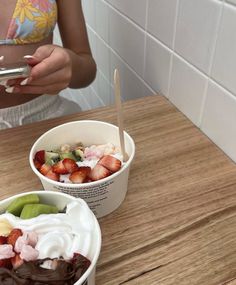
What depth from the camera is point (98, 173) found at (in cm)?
43

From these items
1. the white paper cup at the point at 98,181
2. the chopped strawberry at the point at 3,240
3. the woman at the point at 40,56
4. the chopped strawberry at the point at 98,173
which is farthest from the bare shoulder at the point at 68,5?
the chopped strawberry at the point at 3,240

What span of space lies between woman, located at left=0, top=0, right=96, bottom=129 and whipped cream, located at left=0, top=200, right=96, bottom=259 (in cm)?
25

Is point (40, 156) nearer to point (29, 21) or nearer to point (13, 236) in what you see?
point (13, 236)

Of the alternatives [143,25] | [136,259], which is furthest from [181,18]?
[136,259]

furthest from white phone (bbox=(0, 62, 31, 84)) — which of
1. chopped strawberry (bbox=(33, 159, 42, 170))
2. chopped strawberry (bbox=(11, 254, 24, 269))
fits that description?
chopped strawberry (bbox=(11, 254, 24, 269))

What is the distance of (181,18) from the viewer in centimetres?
59

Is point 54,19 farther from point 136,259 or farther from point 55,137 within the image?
point 136,259

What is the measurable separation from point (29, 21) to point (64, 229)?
1.59 ft

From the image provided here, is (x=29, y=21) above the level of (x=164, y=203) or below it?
above

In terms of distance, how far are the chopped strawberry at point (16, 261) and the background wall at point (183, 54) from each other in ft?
1.17

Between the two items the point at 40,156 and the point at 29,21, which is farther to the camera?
the point at 29,21

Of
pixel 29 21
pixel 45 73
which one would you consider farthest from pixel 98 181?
pixel 29 21

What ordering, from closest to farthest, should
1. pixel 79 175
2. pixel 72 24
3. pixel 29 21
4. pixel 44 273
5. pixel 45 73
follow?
pixel 44 273, pixel 79 175, pixel 45 73, pixel 29 21, pixel 72 24

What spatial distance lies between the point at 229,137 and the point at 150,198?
17cm
